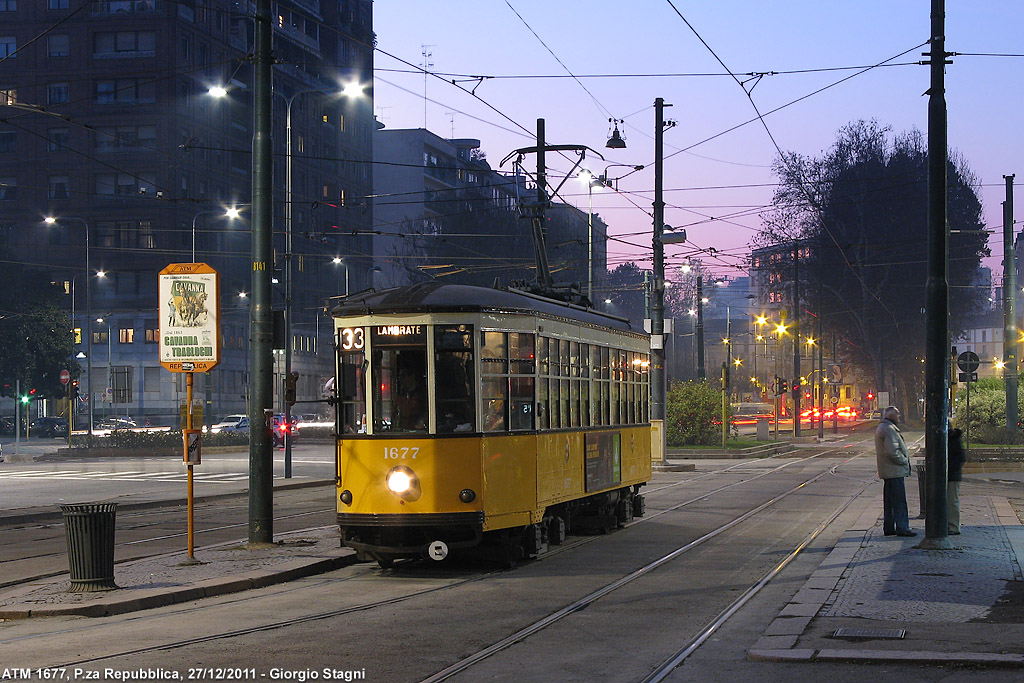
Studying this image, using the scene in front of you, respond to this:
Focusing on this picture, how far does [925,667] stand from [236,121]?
7548 cm

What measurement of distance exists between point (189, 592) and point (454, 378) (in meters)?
3.47

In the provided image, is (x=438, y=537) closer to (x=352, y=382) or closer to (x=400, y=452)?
(x=400, y=452)

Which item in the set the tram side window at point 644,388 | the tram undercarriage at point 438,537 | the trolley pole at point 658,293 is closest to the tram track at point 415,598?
the tram undercarriage at point 438,537

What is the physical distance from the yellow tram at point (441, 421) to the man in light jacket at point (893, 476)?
4400 mm

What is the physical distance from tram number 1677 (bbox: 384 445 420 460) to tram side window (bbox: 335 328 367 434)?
1.26ft

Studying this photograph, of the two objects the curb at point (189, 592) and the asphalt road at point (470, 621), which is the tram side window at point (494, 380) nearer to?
the asphalt road at point (470, 621)

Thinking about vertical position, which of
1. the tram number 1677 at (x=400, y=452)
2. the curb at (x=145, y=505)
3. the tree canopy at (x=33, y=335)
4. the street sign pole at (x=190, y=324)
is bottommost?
the curb at (x=145, y=505)

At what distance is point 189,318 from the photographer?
14.1 m

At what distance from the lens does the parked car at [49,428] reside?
236 feet

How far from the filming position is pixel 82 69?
73.7 metres

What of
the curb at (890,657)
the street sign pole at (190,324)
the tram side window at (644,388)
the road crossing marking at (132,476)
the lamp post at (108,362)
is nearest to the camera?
the curb at (890,657)

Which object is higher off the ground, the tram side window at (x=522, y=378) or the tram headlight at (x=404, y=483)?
the tram side window at (x=522, y=378)

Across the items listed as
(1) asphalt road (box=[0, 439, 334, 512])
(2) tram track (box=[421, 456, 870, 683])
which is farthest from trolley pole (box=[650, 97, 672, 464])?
(2) tram track (box=[421, 456, 870, 683])

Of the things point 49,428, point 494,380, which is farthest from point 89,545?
point 49,428
